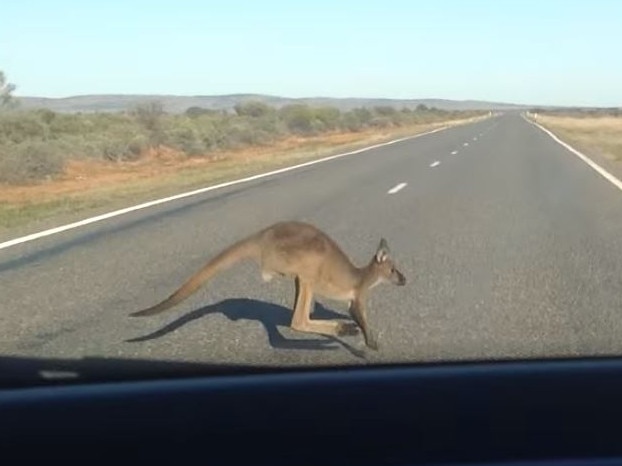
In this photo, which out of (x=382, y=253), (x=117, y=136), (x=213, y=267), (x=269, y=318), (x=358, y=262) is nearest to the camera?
(x=213, y=267)

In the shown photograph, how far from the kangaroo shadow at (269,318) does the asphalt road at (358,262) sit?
20 millimetres

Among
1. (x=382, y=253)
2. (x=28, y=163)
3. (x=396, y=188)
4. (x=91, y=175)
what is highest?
(x=382, y=253)

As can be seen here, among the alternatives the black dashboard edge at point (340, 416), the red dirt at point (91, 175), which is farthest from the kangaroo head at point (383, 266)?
the red dirt at point (91, 175)

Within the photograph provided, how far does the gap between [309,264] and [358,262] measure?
5.68 metres

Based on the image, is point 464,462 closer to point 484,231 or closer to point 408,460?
point 408,460

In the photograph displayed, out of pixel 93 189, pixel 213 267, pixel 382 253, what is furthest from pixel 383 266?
pixel 93 189

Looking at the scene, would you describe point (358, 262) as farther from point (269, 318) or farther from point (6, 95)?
point (6, 95)

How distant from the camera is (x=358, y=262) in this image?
12.7m

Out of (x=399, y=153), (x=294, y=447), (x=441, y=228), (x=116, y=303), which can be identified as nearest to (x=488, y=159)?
(x=399, y=153)

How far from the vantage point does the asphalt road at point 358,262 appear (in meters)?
8.35

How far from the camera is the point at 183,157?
169ft

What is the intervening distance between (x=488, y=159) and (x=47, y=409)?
34.0 m

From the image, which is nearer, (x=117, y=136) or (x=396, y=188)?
(x=396, y=188)

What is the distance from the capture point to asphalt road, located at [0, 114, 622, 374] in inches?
329
